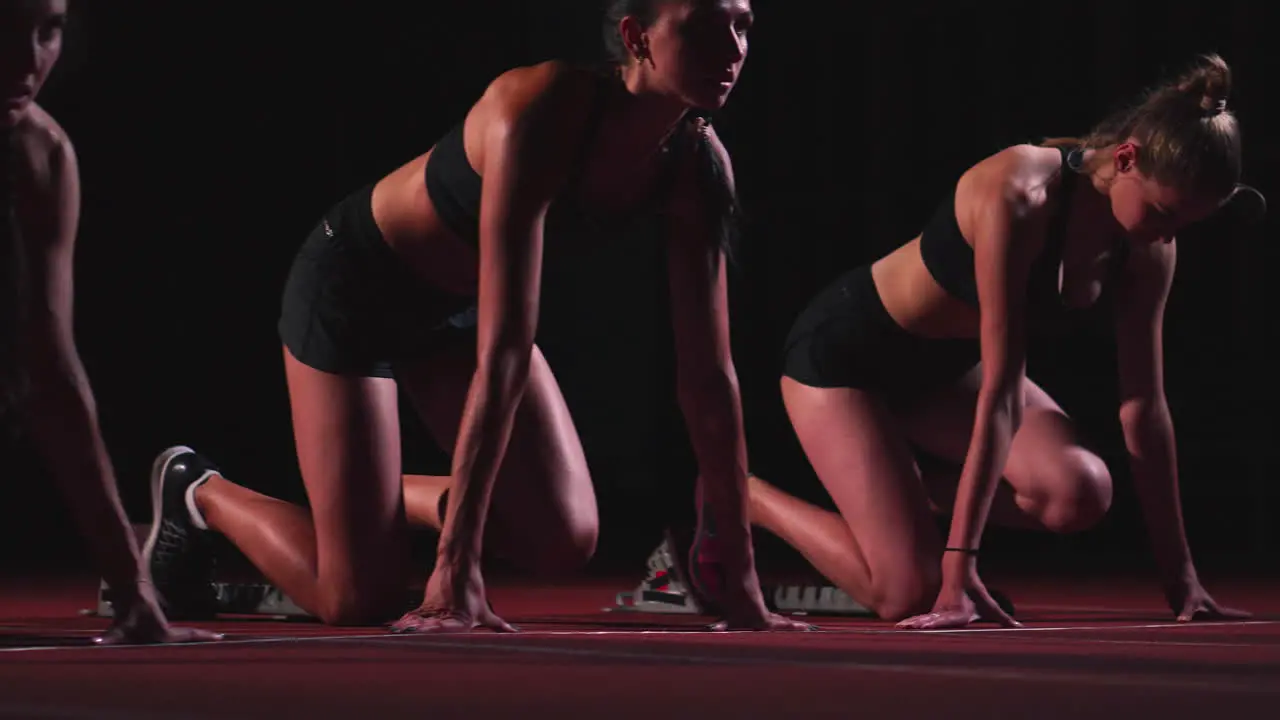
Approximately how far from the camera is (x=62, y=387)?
8.51ft

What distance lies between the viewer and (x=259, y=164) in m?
6.98

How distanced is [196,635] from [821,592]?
1.61 meters

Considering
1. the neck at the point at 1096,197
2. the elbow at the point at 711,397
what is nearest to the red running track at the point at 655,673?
the elbow at the point at 711,397

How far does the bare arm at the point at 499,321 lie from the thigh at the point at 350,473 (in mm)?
657

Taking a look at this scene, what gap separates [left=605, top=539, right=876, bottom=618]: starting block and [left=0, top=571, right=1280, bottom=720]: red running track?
0.50 m

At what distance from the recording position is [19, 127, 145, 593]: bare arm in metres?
2.59

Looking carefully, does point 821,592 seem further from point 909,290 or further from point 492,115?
point 492,115

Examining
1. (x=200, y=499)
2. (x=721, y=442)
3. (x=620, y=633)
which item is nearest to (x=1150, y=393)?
(x=721, y=442)

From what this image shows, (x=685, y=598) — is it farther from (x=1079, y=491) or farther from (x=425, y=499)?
(x=1079, y=491)

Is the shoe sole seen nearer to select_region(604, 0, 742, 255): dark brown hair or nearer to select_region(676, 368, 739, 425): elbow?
select_region(676, 368, 739, 425): elbow

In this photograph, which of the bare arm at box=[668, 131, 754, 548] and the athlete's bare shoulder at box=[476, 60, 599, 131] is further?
the bare arm at box=[668, 131, 754, 548]

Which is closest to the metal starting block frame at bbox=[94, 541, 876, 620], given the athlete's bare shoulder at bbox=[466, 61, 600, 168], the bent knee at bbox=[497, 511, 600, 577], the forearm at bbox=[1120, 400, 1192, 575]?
the bent knee at bbox=[497, 511, 600, 577]

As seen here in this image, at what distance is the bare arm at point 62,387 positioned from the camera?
2.59m

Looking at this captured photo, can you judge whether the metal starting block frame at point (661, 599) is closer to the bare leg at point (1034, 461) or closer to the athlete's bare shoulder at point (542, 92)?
the bare leg at point (1034, 461)
